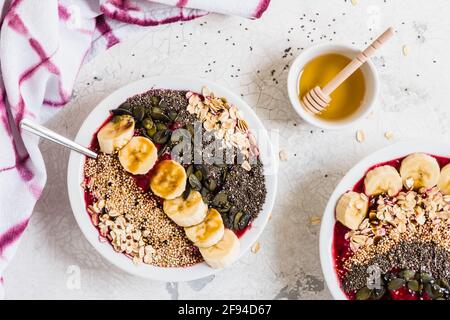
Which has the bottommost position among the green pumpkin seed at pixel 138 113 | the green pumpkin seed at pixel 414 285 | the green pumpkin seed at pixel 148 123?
the green pumpkin seed at pixel 414 285

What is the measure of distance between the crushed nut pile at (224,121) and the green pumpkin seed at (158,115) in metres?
0.05

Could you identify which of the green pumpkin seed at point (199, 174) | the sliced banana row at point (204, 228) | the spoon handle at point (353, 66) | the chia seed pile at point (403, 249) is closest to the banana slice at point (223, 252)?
the sliced banana row at point (204, 228)

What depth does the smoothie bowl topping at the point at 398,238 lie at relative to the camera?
3.56 ft

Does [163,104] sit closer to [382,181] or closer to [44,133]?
[44,133]

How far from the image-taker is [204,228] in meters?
1.05

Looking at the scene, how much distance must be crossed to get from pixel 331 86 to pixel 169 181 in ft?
1.13

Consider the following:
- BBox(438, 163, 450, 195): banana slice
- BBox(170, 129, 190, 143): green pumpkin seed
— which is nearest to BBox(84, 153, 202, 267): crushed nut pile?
BBox(170, 129, 190, 143): green pumpkin seed

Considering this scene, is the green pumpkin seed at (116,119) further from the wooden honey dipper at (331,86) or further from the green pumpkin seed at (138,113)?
the wooden honey dipper at (331,86)

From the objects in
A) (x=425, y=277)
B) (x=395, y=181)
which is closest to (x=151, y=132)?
(x=395, y=181)

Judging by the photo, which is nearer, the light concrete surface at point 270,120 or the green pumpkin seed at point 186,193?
the green pumpkin seed at point 186,193

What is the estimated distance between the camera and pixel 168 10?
3.74 feet

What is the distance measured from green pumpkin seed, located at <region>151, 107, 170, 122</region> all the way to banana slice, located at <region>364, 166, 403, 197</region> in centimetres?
38

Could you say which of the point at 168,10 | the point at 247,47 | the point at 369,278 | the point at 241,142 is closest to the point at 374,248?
the point at 369,278
